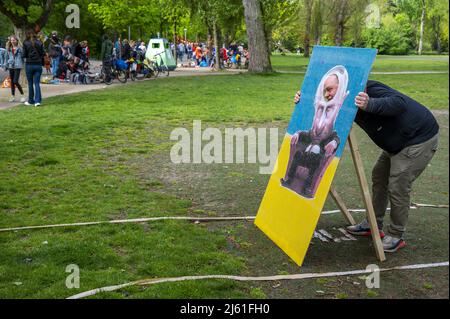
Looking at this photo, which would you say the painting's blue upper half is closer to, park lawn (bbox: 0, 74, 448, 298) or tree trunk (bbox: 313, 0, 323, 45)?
park lawn (bbox: 0, 74, 448, 298)

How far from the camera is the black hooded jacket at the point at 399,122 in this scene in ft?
15.2

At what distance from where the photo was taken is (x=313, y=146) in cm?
515

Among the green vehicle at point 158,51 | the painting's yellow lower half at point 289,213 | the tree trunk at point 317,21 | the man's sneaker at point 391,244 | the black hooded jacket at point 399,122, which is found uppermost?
the tree trunk at point 317,21

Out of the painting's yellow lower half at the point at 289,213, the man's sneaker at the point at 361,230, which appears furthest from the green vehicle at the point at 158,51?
the man's sneaker at the point at 361,230

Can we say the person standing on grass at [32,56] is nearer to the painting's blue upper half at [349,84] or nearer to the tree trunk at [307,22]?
the painting's blue upper half at [349,84]

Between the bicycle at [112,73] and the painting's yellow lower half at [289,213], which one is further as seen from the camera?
the bicycle at [112,73]

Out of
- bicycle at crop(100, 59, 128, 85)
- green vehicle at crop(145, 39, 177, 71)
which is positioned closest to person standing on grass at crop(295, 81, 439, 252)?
bicycle at crop(100, 59, 128, 85)

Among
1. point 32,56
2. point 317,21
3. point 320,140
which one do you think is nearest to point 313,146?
point 320,140

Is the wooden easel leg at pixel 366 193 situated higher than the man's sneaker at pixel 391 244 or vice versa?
the wooden easel leg at pixel 366 193

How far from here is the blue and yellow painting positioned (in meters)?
4.75

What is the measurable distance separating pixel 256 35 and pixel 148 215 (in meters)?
24.4

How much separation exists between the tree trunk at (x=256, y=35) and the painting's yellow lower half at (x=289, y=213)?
2453 centimetres

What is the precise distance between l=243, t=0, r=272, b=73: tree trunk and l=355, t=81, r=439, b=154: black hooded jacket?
82.6 feet
